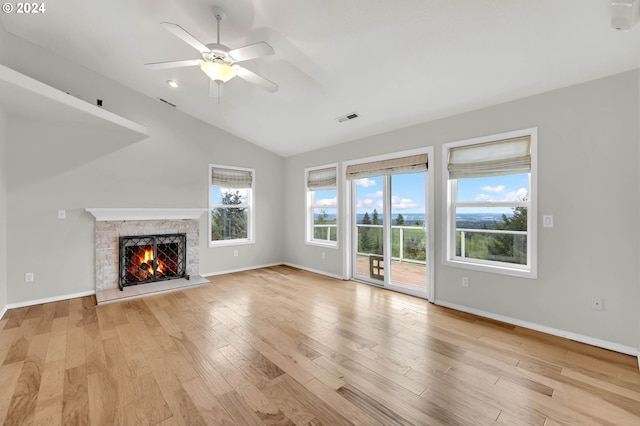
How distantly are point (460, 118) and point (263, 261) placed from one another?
184 inches

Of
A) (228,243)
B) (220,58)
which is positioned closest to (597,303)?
(220,58)

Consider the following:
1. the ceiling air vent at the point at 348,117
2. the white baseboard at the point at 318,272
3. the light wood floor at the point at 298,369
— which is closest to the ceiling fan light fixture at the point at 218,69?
the ceiling air vent at the point at 348,117

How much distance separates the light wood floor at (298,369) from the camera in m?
1.75

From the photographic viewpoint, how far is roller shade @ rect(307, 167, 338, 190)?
5.32 meters

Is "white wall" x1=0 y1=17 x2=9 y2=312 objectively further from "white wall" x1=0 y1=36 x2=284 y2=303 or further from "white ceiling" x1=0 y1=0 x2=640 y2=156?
"white ceiling" x1=0 y1=0 x2=640 y2=156

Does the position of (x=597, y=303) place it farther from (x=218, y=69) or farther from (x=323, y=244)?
(x=218, y=69)

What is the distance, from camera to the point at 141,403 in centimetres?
183

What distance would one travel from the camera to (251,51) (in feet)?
7.58

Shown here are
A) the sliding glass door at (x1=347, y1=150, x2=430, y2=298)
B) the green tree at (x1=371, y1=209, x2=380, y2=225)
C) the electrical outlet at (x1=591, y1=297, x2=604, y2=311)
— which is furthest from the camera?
the green tree at (x1=371, y1=209, x2=380, y2=225)

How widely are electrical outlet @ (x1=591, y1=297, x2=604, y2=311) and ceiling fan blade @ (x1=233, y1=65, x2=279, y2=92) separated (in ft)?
12.6

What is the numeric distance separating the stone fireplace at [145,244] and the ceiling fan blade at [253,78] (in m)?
3.02

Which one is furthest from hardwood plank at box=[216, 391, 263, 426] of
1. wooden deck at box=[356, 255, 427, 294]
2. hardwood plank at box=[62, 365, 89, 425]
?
wooden deck at box=[356, 255, 427, 294]

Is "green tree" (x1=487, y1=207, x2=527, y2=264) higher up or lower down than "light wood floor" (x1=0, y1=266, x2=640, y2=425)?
higher up

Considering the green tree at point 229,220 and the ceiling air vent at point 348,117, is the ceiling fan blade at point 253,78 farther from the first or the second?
the green tree at point 229,220
